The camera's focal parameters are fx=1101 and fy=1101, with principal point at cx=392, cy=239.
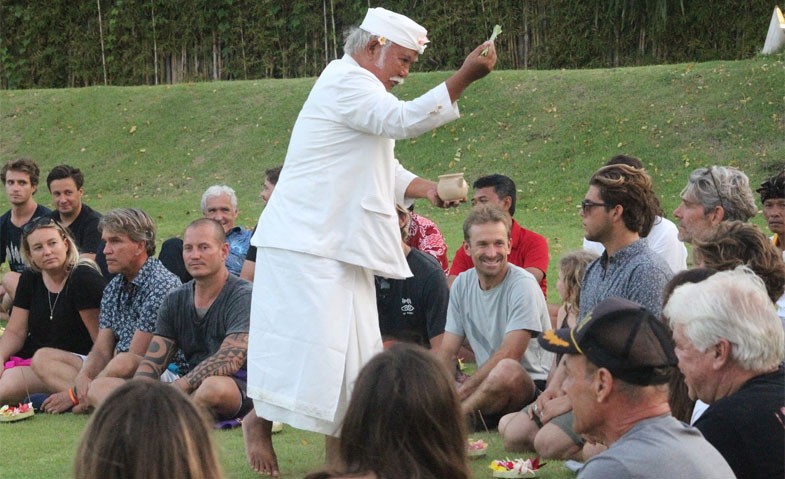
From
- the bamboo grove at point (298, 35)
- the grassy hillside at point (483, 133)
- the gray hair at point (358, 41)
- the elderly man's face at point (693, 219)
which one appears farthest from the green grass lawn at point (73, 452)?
the bamboo grove at point (298, 35)

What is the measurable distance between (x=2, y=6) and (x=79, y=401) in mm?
21210

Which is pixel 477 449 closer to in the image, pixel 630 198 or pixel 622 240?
pixel 622 240

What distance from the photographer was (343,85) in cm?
484

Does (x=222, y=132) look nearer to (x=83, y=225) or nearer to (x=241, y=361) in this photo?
(x=83, y=225)

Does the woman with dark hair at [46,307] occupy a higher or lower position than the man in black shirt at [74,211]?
lower

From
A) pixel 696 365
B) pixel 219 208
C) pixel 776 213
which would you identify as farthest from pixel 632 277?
pixel 219 208

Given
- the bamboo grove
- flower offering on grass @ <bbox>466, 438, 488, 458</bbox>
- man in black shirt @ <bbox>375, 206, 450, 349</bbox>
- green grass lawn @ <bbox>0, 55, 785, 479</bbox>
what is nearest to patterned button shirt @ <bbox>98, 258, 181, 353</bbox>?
man in black shirt @ <bbox>375, 206, 450, 349</bbox>

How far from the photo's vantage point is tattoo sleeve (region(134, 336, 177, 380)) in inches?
260

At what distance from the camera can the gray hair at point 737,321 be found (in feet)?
11.3

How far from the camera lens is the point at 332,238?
4.82 meters

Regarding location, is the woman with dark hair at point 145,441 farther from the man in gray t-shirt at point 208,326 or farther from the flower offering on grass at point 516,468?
the man in gray t-shirt at point 208,326

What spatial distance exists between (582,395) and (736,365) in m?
0.77

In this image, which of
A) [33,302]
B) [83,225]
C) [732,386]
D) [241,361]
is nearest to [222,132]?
[83,225]

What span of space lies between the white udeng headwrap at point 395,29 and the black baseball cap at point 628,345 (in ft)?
7.40
